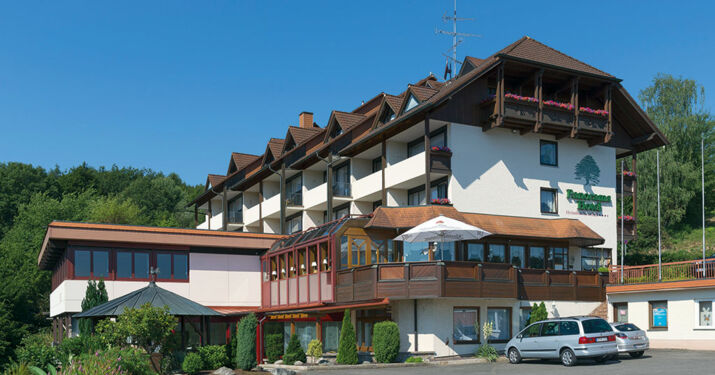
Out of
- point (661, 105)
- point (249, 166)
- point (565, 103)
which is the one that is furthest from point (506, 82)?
point (661, 105)

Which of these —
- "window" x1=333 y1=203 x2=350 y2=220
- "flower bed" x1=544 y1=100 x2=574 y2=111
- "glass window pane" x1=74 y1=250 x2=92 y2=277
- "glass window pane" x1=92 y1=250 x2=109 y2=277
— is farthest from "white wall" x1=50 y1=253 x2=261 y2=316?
"flower bed" x1=544 y1=100 x2=574 y2=111

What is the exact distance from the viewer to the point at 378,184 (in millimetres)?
38781

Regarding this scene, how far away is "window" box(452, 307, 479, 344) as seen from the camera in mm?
30625

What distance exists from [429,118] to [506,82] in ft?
17.4

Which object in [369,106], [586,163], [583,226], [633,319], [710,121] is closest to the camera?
[633,319]

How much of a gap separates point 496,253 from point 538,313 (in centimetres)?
371

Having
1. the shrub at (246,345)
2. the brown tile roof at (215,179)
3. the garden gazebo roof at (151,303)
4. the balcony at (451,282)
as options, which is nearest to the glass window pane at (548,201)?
the balcony at (451,282)

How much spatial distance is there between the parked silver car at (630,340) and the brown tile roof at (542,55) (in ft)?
43.5

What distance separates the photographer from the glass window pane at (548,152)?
37.2 metres

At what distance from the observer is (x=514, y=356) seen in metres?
28.1

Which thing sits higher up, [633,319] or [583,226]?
[583,226]

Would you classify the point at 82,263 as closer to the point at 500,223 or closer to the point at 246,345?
the point at 246,345

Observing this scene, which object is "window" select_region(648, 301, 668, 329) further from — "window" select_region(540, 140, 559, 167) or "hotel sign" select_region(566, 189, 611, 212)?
"window" select_region(540, 140, 559, 167)

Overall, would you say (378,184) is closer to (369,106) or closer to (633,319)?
(369,106)
